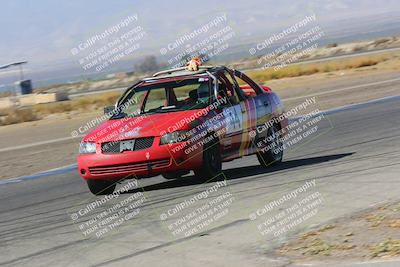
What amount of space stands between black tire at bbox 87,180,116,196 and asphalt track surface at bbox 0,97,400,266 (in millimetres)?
153

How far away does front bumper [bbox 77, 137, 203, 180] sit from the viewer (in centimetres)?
1088

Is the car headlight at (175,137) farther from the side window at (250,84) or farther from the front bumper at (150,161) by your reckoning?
the side window at (250,84)

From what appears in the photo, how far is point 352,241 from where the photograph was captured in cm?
690

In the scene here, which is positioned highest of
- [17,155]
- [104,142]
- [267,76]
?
[104,142]

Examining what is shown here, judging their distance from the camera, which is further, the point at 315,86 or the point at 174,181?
the point at 315,86

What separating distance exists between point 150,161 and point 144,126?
0.51 metres

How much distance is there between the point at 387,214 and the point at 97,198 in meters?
4.65

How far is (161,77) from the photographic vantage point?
12516 millimetres

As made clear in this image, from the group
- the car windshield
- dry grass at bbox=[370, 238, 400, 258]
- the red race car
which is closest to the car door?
the red race car

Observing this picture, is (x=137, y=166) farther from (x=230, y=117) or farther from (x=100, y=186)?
(x=230, y=117)

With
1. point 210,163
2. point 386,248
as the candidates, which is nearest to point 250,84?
point 210,163

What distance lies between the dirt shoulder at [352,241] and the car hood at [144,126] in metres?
3.61

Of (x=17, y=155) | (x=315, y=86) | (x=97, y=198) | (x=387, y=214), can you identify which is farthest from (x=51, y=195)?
(x=315, y=86)

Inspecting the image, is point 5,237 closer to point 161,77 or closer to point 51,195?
point 51,195
